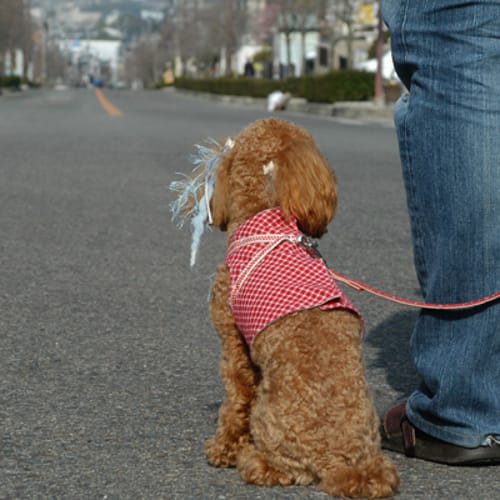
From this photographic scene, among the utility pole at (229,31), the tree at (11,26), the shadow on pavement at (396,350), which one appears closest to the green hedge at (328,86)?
the utility pole at (229,31)

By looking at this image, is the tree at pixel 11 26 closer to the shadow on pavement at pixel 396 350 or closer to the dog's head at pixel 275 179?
the shadow on pavement at pixel 396 350

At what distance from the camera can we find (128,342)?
3871 millimetres

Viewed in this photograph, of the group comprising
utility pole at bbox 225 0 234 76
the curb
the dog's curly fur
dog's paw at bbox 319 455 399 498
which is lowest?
the curb

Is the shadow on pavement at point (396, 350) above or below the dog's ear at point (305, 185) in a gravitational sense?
below

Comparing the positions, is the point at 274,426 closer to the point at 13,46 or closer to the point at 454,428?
the point at 454,428

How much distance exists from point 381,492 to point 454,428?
34 centimetres

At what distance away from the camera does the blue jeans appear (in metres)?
2.38

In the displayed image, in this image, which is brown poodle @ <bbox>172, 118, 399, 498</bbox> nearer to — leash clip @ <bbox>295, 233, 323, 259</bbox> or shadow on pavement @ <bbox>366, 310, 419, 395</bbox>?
leash clip @ <bbox>295, 233, 323, 259</bbox>

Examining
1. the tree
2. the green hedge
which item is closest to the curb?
the green hedge

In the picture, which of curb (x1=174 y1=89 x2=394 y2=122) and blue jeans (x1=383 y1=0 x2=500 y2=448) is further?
curb (x1=174 y1=89 x2=394 y2=122)

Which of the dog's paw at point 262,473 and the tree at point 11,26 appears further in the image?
the tree at point 11,26

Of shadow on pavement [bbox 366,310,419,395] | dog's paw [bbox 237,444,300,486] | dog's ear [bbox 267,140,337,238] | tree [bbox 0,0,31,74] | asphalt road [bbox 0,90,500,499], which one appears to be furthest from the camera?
tree [bbox 0,0,31,74]

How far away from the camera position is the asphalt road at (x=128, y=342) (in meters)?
2.51

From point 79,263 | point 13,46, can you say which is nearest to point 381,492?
point 79,263
